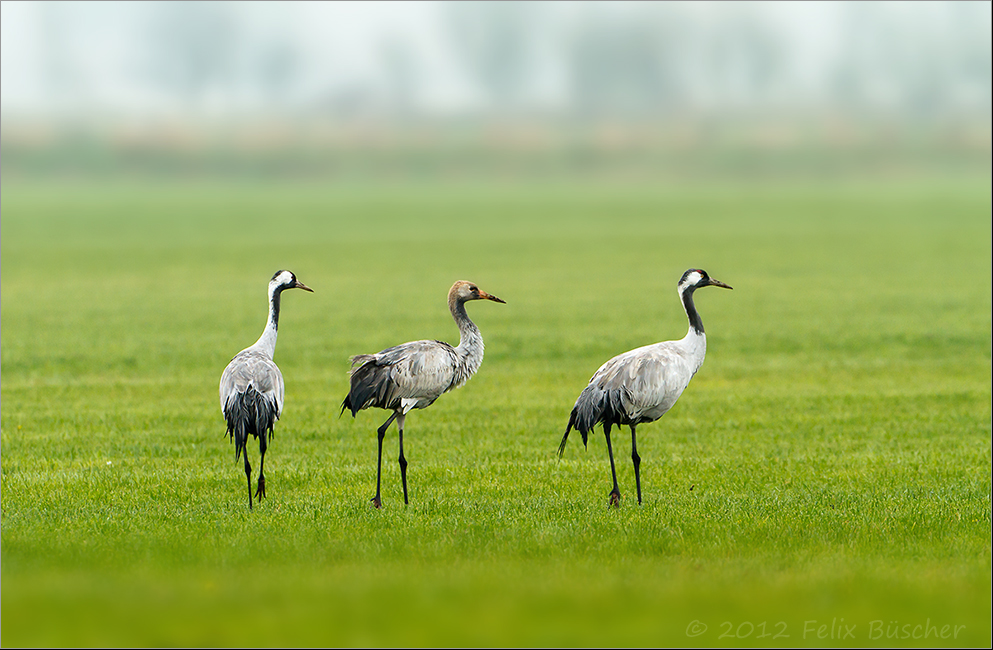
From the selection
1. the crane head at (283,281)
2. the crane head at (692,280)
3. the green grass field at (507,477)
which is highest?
the crane head at (283,281)

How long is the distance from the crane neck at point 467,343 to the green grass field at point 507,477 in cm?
128

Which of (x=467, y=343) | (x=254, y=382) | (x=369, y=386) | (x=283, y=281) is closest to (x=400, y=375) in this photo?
(x=369, y=386)

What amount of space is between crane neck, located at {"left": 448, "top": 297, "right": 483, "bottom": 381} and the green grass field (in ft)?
4.20

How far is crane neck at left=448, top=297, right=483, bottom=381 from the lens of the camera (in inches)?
472

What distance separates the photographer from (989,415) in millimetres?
17203

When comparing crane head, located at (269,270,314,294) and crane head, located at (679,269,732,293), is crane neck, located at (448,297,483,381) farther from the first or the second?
crane head, located at (679,269,732,293)

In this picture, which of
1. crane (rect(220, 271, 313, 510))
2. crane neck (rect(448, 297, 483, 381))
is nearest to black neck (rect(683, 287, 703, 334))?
crane neck (rect(448, 297, 483, 381))

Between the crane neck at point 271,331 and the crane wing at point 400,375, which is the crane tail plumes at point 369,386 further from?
the crane neck at point 271,331

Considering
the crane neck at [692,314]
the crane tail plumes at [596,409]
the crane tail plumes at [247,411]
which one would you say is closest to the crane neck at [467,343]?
the crane tail plumes at [596,409]

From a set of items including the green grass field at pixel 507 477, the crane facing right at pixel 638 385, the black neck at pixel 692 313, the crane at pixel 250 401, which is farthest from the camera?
the black neck at pixel 692 313

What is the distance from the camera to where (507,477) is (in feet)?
42.0

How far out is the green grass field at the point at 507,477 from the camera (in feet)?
25.1

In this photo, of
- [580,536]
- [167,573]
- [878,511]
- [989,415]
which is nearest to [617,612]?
[580,536]

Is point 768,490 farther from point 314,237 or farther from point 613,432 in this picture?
point 314,237
